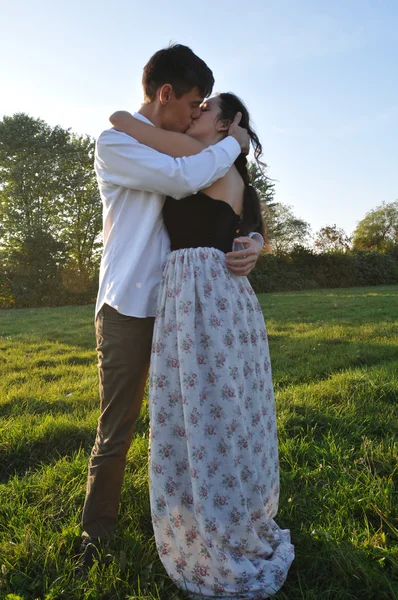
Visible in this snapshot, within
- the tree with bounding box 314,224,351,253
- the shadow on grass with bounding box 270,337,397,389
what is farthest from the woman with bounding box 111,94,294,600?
the tree with bounding box 314,224,351,253

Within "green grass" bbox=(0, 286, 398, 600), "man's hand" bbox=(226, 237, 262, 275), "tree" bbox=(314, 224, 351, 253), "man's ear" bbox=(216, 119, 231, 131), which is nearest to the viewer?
"green grass" bbox=(0, 286, 398, 600)

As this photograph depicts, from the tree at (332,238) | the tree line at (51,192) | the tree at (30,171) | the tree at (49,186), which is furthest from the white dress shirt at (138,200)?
the tree at (332,238)

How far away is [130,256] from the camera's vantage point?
1.96 metres

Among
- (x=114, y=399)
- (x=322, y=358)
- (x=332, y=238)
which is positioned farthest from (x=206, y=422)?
(x=332, y=238)

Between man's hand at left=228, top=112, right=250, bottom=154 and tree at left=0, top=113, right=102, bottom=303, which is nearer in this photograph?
man's hand at left=228, top=112, right=250, bottom=154

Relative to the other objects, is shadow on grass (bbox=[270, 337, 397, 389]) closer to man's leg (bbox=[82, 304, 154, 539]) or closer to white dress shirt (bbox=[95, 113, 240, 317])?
man's leg (bbox=[82, 304, 154, 539])

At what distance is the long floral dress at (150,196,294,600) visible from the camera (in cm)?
184

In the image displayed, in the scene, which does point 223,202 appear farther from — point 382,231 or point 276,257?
point 382,231

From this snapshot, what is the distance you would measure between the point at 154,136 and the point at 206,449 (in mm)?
1357

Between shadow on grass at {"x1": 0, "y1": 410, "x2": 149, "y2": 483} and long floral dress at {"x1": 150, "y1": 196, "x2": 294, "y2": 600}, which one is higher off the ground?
long floral dress at {"x1": 150, "y1": 196, "x2": 294, "y2": 600}

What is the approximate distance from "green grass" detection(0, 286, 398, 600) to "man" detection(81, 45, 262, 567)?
0.21 m

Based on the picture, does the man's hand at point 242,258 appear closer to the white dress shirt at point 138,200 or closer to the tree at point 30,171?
the white dress shirt at point 138,200

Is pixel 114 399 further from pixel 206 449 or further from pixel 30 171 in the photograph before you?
pixel 30 171

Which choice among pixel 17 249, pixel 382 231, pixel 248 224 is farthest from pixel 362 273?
pixel 248 224
